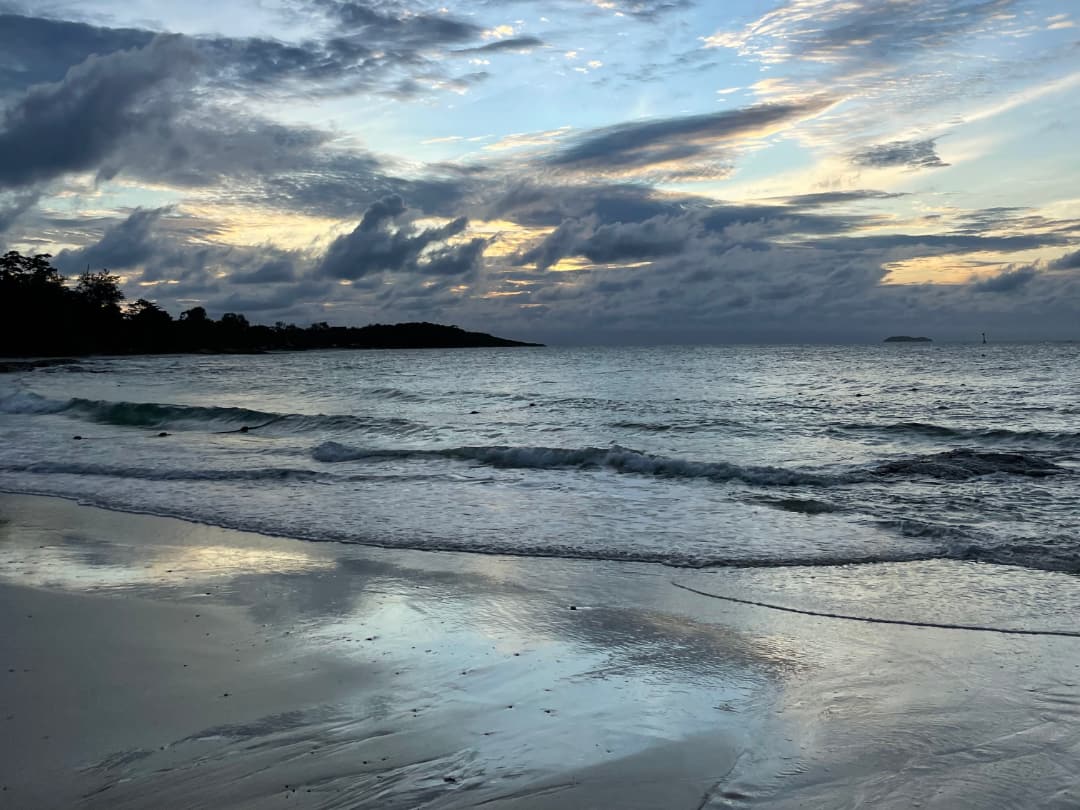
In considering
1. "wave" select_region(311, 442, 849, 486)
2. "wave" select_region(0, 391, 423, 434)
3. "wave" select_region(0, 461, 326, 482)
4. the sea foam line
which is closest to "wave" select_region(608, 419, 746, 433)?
"wave" select_region(311, 442, 849, 486)

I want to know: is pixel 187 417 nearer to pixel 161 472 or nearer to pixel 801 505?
pixel 161 472

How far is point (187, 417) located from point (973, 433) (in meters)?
25.5

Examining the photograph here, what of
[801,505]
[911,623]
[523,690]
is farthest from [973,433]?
[523,690]

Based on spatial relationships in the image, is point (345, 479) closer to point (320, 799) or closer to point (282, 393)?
point (320, 799)

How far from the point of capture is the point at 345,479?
593 inches

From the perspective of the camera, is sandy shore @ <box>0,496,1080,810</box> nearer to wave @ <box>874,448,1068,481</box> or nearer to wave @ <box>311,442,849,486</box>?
wave @ <box>311,442,849,486</box>

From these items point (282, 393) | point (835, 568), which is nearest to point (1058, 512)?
point (835, 568)

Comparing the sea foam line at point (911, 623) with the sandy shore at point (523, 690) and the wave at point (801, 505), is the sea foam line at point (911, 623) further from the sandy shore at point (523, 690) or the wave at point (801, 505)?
the wave at point (801, 505)

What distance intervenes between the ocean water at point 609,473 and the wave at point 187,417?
12cm

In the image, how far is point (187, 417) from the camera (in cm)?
2777

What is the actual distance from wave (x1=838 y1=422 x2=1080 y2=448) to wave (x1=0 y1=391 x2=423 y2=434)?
14.0 meters

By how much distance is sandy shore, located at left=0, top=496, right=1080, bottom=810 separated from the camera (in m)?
3.77

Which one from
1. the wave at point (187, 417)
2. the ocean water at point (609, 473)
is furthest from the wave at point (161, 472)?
the wave at point (187, 417)

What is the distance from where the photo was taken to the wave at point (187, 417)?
2536 cm
